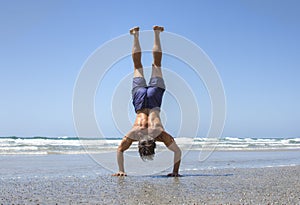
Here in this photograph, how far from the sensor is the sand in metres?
5.71

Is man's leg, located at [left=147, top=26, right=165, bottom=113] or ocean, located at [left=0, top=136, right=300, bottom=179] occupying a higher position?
man's leg, located at [left=147, top=26, right=165, bottom=113]

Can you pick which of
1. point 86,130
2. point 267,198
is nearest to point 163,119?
point 86,130

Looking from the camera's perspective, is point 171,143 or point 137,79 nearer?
point 171,143

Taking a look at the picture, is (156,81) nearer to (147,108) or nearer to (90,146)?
(147,108)

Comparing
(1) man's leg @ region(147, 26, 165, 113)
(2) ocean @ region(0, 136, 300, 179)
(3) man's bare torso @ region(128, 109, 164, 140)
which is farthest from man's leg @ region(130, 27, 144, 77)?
(2) ocean @ region(0, 136, 300, 179)

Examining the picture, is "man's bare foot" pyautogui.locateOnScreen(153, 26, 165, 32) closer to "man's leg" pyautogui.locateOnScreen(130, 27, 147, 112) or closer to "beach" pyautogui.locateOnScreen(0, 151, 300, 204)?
"man's leg" pyautogui.locateOnScreen(130, 27, 147, 112)

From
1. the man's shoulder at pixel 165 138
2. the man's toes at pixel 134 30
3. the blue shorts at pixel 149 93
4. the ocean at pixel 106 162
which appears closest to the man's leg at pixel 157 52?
the blue shorts at pixel 149 93

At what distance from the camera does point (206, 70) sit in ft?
33.7

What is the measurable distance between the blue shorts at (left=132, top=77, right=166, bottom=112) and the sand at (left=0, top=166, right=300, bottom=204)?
1.89 metres

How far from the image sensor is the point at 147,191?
6.64 metres

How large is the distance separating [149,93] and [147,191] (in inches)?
128

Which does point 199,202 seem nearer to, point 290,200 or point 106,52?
point 290,200

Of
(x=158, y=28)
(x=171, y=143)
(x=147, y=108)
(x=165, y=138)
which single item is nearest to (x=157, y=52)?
(x=158, y=28)

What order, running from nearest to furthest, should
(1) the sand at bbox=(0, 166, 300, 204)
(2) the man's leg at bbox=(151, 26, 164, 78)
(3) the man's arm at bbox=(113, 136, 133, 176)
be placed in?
(1) the sand at bbox=(0, 166, 300, 204) → (3) the man's arm at bbox=(113, 136, 133, 176) → (2) the man's leg at bbox=(151, 26, 164, 78)
